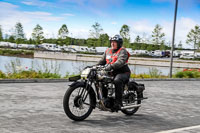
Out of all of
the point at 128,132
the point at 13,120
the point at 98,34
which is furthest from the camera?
the point at 98,34

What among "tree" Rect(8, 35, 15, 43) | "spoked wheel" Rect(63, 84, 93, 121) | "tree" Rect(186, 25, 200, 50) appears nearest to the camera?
"spoked wheel" Rect(63, 84, 93, 121)

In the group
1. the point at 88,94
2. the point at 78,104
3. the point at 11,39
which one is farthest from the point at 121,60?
the point at 11,39

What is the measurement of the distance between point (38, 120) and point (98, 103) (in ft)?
4.03

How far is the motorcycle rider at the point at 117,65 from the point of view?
642cm

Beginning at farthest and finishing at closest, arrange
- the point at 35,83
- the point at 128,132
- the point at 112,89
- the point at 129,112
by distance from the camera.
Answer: the point at 35,83, the point at 129,112, the point at 112,89, the point at 128,132

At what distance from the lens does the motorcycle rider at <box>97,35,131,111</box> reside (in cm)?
642

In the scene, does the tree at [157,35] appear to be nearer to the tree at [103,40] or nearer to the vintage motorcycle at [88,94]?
the tree at [103,40]

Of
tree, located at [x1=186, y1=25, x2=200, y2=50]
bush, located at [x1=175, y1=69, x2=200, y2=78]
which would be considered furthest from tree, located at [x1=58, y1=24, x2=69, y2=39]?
bush, located at [x1=175, y1=69, x2=200, y2=78]

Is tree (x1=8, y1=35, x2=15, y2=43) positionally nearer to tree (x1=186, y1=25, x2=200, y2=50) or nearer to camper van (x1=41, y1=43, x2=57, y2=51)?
camper van (x1=41, y1=43, x2=57, y2=51)

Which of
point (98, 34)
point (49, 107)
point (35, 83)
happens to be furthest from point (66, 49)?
point (49, 107)

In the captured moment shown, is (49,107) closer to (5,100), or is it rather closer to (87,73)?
(5,100)

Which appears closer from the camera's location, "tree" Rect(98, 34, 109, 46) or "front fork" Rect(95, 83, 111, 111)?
"front fork" Rect(95, 83, 111, 111)

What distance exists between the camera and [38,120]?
609 cm

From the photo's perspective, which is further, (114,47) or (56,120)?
(114,47)
